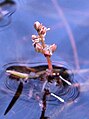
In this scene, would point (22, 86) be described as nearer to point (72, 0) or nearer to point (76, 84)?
point (76, 84)

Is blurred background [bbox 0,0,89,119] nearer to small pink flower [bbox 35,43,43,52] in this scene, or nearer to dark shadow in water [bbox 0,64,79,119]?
dark shadow in water [bbox 0,64,79,119]

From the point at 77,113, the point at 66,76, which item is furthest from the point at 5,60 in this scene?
the point at 77,113

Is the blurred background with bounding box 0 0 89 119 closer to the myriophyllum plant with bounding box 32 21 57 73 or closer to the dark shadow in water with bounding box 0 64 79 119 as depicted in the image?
the dark shadow in water with bounding box 0 64 79 119

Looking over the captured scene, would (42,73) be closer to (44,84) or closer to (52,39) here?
(44,84)

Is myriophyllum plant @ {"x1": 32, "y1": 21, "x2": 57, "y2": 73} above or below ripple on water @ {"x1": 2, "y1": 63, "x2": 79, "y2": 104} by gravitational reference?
above

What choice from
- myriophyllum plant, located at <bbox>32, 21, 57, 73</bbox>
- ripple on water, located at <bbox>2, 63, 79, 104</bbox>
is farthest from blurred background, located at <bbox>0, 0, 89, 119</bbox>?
myriophyllum plant, located at <bbox>32, 21, 57, 73</bbox>

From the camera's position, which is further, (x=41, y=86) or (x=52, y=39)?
(x=52, y=39)

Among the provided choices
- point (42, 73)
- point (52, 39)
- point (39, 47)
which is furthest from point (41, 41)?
point (52, 39)

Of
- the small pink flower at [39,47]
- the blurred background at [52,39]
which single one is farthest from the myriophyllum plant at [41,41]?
the blurred background at [52,39]
